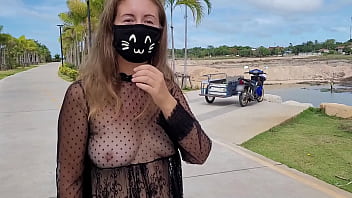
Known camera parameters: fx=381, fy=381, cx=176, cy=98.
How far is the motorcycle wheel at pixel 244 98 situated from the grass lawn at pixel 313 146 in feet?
6.69

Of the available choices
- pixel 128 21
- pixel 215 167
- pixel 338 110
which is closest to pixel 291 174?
pixel 215 167

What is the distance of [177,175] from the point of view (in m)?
1.20

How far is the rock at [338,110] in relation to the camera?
833 cm

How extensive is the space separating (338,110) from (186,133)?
8.27 meters

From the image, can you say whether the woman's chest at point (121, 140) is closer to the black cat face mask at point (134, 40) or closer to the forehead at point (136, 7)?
the black cat face mask at point (134, 40)

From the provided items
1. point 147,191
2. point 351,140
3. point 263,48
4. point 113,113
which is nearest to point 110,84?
point 113,113

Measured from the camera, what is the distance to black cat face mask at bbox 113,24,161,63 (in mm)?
1054

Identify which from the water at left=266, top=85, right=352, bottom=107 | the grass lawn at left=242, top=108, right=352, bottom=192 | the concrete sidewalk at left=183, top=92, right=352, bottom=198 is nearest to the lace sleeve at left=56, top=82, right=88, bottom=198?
the concrete sidewalk at left=183, top=92, right=352, bottom=198

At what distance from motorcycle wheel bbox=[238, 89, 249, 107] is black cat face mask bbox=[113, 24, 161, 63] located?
892cm

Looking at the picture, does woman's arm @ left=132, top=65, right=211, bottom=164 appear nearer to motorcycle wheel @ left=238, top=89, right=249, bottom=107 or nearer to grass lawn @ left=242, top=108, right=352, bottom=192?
grass lawn @ left=242, top=108, right=352, bottom=192

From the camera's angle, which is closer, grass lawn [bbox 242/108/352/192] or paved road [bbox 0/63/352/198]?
paved road [bbox 0/63/352/198]

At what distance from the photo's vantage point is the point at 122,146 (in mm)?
1094

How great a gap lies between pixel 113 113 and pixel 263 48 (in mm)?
104362

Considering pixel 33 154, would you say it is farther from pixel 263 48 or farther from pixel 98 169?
pixel 263 48
